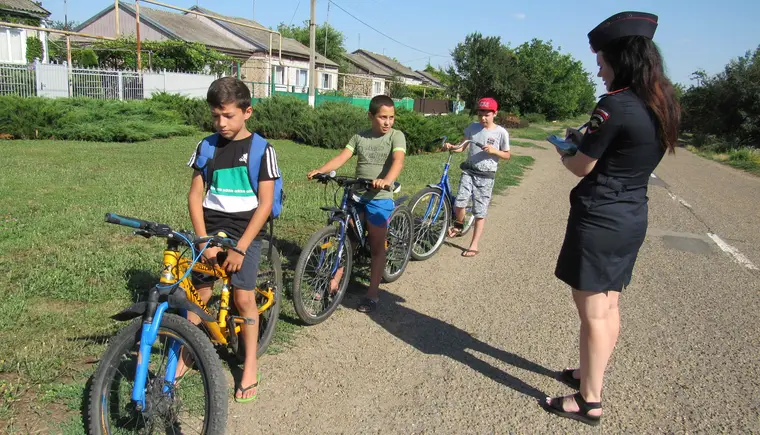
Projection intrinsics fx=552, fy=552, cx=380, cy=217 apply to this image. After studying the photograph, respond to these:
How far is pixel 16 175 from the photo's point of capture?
920 centimetres

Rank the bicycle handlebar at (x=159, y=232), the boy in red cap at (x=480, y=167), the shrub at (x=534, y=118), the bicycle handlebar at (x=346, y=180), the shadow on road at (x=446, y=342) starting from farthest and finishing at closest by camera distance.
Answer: the shrub at (x=534, y=118), the boy in red cap at (x=480, y=167), the bicycle handlebar at (x=346, y=180), the shadow on road at (x=446, y=342), the bicycle handlebar at (x=159, y=232)

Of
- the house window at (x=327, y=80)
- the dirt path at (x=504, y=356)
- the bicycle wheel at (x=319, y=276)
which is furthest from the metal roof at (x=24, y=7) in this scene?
the bicycle wheel at (x=319, y=276)

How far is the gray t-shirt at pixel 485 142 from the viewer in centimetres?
666

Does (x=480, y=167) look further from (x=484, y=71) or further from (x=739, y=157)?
(x=484, y=71)

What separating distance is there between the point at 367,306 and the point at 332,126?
45.1 feet

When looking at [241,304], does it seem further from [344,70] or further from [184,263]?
[344,70]

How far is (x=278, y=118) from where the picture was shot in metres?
19.5

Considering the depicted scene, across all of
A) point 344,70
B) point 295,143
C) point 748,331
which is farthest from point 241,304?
point 344,70

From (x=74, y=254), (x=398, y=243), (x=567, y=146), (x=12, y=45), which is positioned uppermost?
(x=12, y=45)

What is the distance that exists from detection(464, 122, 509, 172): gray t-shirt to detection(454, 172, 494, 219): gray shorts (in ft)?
0.51

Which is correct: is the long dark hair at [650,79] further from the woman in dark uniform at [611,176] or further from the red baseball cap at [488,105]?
the red baseball cap at [488,105]

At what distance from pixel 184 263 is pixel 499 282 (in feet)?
12.3

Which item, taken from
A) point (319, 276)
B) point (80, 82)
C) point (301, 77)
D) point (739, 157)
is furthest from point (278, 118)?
point (301, 77)

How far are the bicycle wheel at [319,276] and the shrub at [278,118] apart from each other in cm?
1502
